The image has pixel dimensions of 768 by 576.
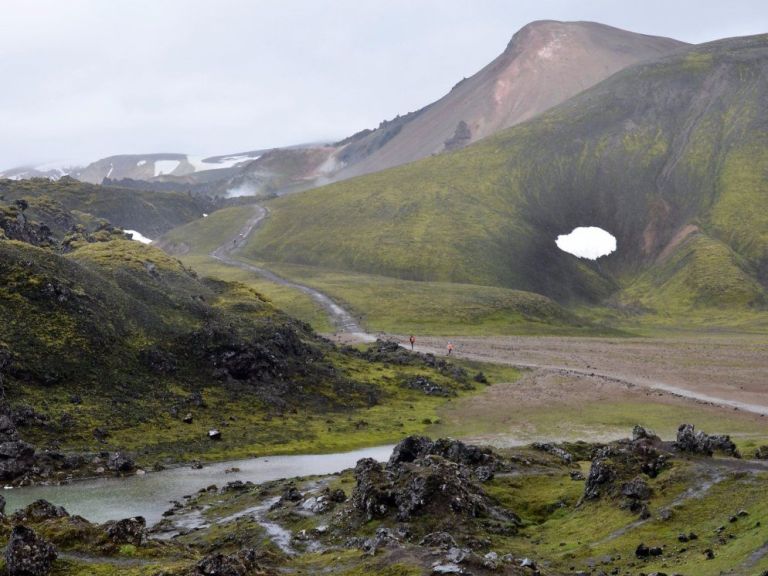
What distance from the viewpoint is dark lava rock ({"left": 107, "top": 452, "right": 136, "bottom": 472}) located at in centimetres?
7770

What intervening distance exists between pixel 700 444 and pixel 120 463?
52.4m

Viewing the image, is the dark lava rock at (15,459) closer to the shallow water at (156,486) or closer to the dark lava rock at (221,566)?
the shallow water at (156,486)

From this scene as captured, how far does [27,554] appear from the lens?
1462 inches

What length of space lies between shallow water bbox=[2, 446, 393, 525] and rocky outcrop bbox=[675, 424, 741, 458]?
34.7m

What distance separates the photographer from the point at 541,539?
50.7 m

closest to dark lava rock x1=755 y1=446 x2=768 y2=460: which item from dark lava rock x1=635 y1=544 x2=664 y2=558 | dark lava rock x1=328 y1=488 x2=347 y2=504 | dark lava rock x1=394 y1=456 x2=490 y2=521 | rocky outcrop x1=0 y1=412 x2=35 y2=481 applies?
dark lava rock x1=394 y1=456 x2=490 y2=521

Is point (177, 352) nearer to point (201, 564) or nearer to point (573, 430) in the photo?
point (573, 430)

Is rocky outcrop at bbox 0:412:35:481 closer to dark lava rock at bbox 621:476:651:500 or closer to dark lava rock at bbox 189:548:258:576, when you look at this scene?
dark lava rock at bbox 189:548:258:576

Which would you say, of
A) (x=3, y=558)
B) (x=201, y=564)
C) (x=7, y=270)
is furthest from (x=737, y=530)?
(x=7, y=270)

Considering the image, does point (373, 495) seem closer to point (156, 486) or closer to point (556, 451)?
point (556, 451)

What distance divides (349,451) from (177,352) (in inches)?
1251

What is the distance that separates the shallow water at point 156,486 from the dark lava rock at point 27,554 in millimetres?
22836

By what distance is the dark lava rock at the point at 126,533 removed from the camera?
42688 mm

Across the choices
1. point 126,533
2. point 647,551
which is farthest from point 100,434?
point 647,551
